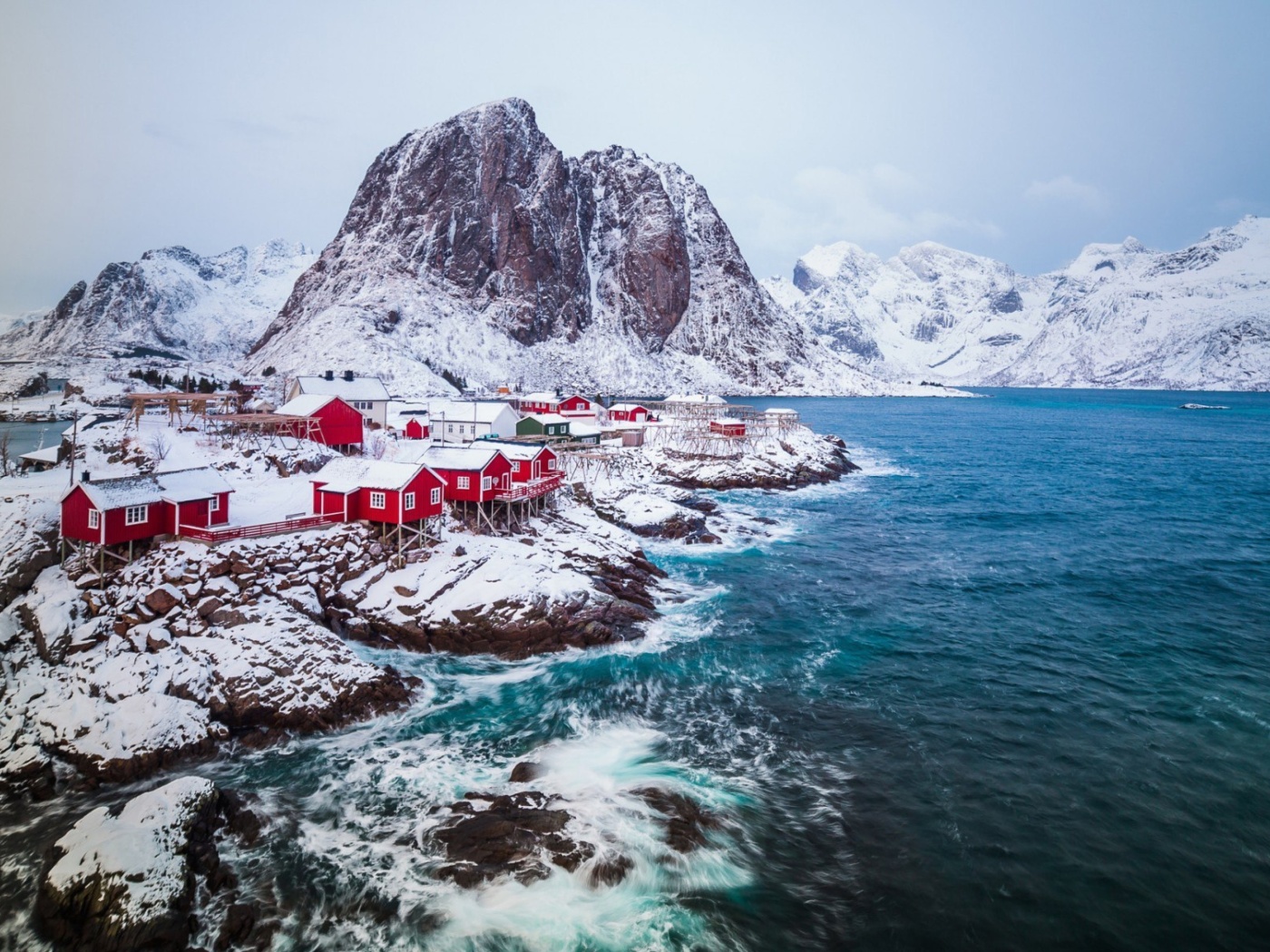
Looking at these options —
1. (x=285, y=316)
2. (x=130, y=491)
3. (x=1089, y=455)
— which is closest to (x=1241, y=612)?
(x=130, y=491)

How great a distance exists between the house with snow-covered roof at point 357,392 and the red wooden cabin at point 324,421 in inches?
363

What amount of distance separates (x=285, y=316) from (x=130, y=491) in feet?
589

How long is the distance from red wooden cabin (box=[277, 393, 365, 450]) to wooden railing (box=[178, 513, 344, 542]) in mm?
19607

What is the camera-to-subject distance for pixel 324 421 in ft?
184

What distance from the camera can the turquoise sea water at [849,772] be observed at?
55.5 feet

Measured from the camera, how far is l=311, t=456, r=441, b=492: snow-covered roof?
123 feet

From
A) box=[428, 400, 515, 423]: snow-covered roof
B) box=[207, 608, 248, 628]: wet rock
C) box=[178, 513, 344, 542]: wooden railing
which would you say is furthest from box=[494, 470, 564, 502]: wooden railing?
box=[428, 400, 515, 423]: snow-covered roof

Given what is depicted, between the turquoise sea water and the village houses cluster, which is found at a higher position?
the village houses cluster

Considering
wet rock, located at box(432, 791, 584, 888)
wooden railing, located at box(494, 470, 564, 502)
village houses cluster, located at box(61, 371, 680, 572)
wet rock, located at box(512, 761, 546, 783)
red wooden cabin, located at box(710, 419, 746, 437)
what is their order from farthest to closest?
red wooden cabin, located at box(710, 419, 746, 437), wooden railing, located at box(494, 470, 564, 502), village houses cluster, located at box(61, 371, 680, 572), wet rock, located at box(512, 761, 546, 783), wet rock, located at box(432, 791, 584, 888)

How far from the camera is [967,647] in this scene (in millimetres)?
32844

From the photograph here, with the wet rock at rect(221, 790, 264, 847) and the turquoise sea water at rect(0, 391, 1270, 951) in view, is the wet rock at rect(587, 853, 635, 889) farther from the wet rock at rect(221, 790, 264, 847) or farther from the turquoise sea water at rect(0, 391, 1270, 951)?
the wet rock at rect(221, 790, 264, 847)

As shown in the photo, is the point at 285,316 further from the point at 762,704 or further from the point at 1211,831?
the point at 1211,831

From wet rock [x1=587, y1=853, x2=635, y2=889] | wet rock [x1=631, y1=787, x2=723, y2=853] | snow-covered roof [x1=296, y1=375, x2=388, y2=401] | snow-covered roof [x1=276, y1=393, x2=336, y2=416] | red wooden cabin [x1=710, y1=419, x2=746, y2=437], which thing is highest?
snow-covered roof [x1=296, y1=375, x2=388, y2=401]

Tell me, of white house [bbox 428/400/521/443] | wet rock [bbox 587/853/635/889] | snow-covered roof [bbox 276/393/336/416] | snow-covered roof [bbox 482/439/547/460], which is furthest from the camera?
white house [bbox 428/400/521/443]
